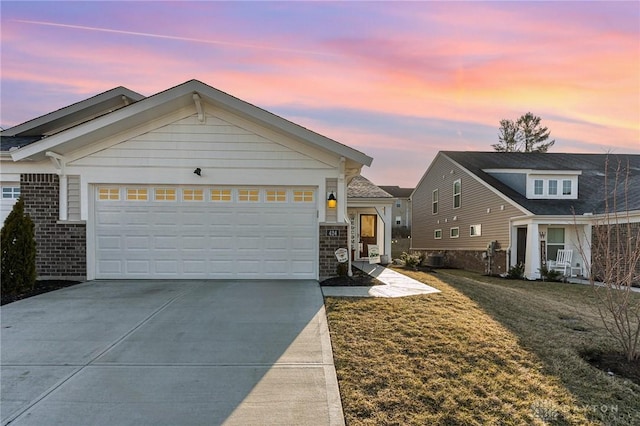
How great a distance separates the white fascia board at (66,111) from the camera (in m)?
11.3

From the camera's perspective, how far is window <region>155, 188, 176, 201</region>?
940 cm

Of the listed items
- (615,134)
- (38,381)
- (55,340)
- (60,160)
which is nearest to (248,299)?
(55,340)

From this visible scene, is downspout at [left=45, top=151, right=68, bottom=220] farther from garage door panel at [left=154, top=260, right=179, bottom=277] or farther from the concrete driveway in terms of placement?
the concrete driveway

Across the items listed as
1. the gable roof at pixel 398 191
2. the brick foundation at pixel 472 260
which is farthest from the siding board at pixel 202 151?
the gable roof at pixel 398 191

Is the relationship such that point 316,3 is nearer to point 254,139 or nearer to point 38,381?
point 254,139

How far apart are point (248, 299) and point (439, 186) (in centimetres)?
1942

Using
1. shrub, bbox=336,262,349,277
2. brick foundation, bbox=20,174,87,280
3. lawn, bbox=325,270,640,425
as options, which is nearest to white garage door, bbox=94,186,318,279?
brick foundation, bbox=20,174,87,280

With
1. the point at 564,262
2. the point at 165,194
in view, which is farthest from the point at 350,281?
the point at 564,262

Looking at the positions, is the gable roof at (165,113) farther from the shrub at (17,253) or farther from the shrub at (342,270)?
the shrub at (342,270)

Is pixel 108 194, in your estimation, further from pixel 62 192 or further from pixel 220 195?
pixel 220 195

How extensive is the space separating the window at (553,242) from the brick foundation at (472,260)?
1.78 metres

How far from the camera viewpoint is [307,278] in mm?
9469

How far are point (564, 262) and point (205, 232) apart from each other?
48.0 ft

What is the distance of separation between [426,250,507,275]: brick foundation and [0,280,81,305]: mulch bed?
1659 centimetres
